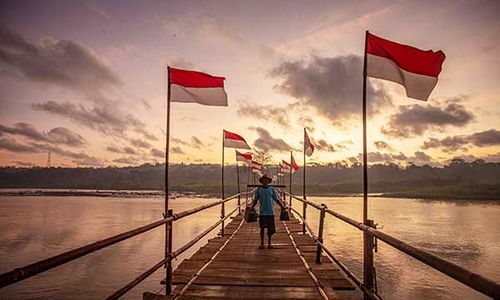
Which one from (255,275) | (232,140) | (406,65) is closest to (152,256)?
(232,140)

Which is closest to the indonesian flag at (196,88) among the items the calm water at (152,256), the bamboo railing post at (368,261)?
the bamboo railing post at (368,261)

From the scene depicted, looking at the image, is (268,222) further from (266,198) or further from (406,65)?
(406,65)

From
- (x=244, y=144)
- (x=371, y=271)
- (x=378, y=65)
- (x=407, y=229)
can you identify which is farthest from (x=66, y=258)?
(x=407, y=229)

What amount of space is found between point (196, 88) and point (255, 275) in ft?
13.8

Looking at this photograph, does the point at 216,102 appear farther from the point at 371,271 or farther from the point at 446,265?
the point at 446,265

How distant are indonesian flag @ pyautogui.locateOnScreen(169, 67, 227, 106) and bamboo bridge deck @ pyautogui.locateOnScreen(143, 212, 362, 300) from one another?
11.9 ft

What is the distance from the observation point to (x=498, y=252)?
97.2 ft

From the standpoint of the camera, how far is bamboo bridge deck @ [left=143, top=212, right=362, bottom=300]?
5812 mm

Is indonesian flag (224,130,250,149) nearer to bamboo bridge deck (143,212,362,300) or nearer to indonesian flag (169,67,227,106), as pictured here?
bamboo bridge deck (143,212,362,300)

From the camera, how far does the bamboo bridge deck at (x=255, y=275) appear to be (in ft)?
19.1

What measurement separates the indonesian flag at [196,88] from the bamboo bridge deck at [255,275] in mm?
3621

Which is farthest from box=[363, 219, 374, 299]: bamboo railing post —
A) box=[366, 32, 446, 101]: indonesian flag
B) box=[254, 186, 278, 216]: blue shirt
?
box=[254, 186, 278, 216]: blue shirt

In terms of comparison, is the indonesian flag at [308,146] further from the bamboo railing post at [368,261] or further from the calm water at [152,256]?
the bamboo railing post at [368,261]

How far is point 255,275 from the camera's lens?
23.2ft
